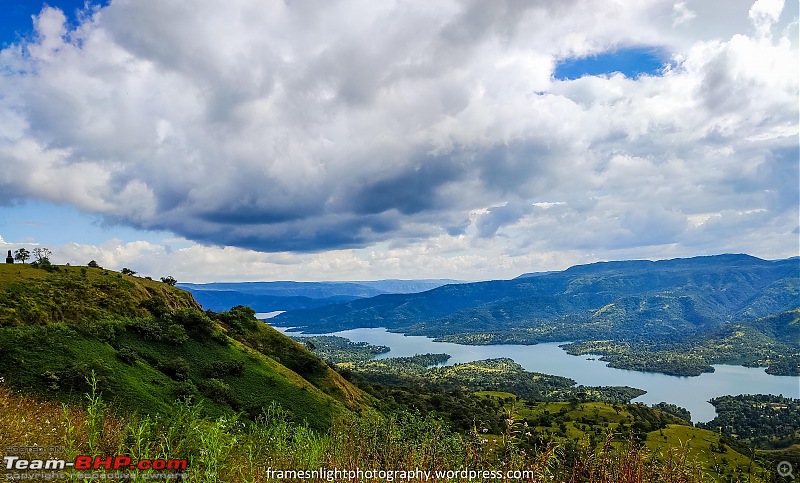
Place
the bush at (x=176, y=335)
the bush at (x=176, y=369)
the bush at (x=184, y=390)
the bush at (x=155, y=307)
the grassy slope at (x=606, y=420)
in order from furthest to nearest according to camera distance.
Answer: the grassy slope at (x=606, y=420)
the bush at (x=155, y=307)
the bush at (x=176, y=335)
the bush at (x=176, y=369)
the bush at (x=184, y=390)

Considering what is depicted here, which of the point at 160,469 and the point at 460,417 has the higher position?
the point at 160,469

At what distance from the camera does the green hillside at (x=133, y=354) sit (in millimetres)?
27203

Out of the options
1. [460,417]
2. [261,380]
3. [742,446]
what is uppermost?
[261,380]

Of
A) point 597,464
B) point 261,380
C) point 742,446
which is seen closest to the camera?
point 597,464

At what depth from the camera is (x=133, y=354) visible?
35688mm

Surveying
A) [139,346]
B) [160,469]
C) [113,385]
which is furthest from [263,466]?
[139,346]

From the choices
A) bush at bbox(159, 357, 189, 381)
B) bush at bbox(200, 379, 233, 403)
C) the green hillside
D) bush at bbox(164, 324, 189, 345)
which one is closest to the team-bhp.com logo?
the green hillside

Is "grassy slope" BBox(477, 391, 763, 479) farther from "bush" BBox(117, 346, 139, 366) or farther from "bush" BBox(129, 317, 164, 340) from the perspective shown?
"bush" BBox(117, 346, 139, 366)

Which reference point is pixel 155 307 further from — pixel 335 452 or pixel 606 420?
pixel 606 420

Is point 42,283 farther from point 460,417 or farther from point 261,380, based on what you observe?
point 460,417

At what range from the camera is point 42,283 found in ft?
135

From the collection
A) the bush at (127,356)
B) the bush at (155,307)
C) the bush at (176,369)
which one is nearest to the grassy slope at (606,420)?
the bush at (155,307)

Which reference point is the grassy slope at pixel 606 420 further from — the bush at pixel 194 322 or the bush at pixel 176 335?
the bush at pixel 176 335

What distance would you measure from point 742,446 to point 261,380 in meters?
141
